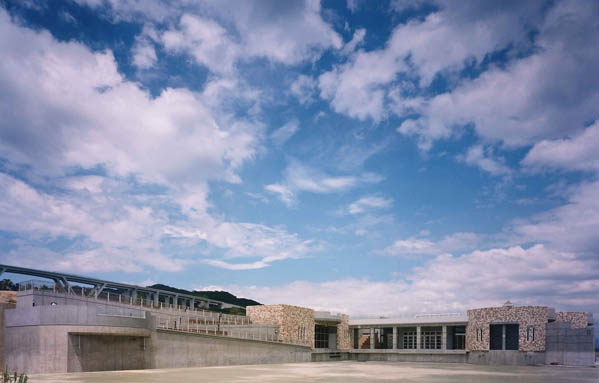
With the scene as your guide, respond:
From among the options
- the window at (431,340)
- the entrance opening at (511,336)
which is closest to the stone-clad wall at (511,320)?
the entrance opening at (511,336)

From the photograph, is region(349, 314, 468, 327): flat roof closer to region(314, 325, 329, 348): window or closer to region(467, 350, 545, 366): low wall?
region(314, 325, 329, 348): window

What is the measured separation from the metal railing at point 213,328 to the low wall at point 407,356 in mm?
18152

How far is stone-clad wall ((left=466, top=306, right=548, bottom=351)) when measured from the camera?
63469 millimetres

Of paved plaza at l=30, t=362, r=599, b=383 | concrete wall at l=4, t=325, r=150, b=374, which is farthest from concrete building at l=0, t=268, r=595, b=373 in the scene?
paved plaza at l=30, t=362, r=599, b=383

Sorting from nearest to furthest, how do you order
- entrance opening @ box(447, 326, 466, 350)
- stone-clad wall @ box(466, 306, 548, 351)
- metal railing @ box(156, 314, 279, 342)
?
metal railing @ box(156, 314, 279, 342) < stone-clad wall @ box(466, 306, 548, 351) < entrance opening @ box(447, 326, 466, 350)

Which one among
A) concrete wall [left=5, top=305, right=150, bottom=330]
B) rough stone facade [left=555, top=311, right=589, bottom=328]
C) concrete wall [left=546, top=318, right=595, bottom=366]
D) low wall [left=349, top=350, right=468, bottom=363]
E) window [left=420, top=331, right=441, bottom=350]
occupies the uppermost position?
concrete wall [left=5, top=305, right=150, bottom=330]

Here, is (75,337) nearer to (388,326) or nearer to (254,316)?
(254,316)

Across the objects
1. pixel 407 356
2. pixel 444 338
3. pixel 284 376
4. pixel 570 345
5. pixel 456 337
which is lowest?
pixel 407 356

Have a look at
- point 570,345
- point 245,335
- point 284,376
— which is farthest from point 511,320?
point 284,376

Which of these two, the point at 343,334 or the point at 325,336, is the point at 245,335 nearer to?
the point at 325,336

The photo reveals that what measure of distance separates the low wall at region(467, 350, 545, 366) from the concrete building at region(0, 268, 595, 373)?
0.40 ft

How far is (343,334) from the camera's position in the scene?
7888 cm

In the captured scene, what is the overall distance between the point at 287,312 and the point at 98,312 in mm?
33327

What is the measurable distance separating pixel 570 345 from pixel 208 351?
4447 cm
